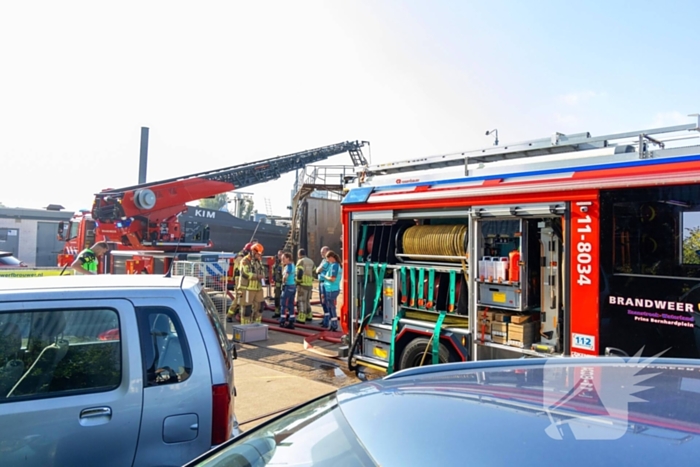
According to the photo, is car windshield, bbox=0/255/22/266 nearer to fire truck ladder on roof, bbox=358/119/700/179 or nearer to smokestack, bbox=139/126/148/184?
fire truck ladder on roof, bbox=358/119/700/179

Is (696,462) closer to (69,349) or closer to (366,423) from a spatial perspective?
(366,423)

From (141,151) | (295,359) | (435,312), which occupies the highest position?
(141,151)

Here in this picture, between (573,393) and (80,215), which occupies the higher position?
(80,215)

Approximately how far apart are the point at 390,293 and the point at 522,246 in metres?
2.03

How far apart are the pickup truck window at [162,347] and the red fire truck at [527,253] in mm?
3660

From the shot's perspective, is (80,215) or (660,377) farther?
(80,215)

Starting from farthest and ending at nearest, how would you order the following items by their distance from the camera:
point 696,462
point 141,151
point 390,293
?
point 141,151 → point 390,293 → point 696,462

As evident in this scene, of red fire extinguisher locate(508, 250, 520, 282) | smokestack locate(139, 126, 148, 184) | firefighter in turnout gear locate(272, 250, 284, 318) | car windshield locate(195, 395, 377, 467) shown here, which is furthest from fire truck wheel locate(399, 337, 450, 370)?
smokestack locate(139, 126, 148, 184)

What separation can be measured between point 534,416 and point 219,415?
83.1 inches

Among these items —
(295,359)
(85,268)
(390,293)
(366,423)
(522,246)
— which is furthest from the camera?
(85,268)

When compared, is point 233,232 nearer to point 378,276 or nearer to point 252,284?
point 252,284

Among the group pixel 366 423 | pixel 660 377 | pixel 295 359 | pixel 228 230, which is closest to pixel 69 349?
pixel 366 423

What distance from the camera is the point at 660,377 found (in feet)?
5.73

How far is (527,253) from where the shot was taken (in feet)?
17.5
